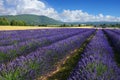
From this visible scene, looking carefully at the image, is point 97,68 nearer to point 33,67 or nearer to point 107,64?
point 107,64

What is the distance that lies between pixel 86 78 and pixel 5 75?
1640 mm

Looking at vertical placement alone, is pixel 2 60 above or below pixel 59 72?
above

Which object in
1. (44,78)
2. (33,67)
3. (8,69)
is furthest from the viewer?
(44,78)

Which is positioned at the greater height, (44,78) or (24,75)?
(24,75)

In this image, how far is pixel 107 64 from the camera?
5316mm

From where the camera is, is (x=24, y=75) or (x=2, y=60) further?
(x=2, y=60)

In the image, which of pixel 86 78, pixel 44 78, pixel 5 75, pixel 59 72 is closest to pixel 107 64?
pixel 86 78

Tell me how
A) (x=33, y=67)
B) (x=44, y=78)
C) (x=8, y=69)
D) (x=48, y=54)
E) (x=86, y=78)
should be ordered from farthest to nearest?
(x=48, y=54), (x=44, y=78), (x=33, y=67), (x=8, y=69), (x=86, y=78)

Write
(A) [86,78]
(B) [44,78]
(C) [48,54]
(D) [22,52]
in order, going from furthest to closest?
(D) [22,52]
(C) [48,54]
(B) [44,78]
(A) [86,78]

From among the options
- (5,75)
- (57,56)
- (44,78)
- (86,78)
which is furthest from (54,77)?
(86,78)

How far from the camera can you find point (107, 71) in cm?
474

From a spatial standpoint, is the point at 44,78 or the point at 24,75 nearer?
the point at 24,75

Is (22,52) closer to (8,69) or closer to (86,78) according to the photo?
(8,69)

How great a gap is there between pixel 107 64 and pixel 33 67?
1801mm
